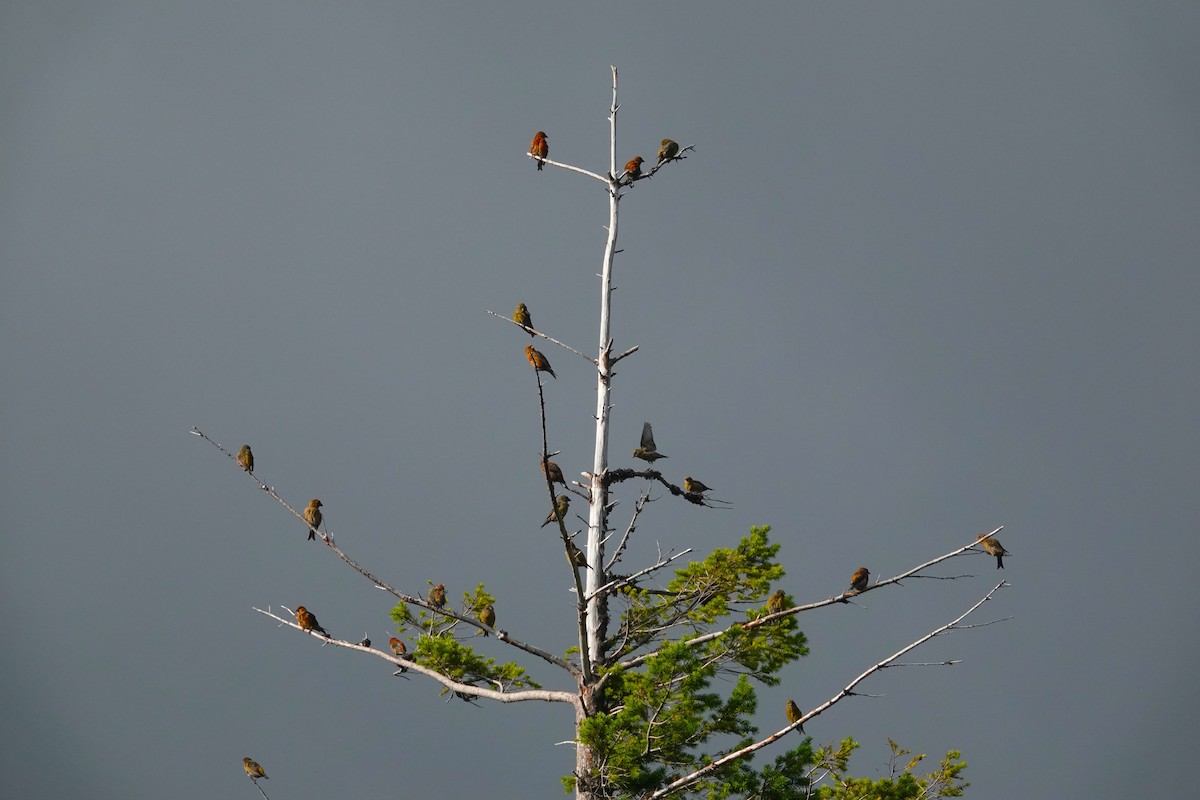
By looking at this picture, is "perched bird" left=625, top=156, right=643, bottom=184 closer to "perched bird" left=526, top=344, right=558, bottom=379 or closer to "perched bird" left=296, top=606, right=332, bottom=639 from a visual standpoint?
"perched bird" left=526, top=344, right=558, bottom=379

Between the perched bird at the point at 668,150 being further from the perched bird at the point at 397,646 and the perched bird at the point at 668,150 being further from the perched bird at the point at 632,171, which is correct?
the perched bird at the point at 397,646

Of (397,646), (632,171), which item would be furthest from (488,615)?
(632,171)

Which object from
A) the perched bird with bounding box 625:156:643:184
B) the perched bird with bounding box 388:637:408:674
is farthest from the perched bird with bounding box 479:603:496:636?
the perched bird with bounding box 625:156:643:184

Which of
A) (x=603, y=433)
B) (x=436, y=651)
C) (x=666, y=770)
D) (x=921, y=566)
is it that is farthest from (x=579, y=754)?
(x=921, y=566)

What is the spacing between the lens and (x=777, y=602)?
38.7ft

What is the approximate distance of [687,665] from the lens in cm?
1067

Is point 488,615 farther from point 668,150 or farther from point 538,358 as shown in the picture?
point 668,150

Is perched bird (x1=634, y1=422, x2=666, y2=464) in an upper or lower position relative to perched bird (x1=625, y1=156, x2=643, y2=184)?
lower

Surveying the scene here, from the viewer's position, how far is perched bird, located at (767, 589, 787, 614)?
1155 cm

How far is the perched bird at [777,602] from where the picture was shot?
455 inches

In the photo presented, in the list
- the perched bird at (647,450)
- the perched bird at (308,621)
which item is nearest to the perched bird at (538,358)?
the perched bird at (647,450)

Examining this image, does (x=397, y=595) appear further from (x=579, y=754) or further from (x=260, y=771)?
(x=260, y=771)

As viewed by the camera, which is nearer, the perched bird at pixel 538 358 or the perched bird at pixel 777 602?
the perched bird at pixel 777 602

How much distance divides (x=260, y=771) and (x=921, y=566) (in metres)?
10.8
